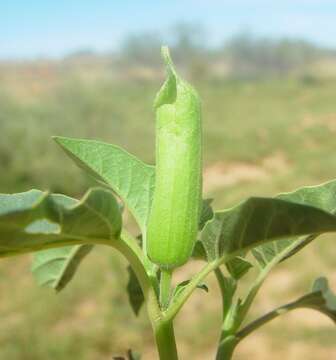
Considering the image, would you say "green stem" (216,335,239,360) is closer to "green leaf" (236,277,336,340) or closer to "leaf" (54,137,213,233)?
"green leaf" (236,277,336,340)

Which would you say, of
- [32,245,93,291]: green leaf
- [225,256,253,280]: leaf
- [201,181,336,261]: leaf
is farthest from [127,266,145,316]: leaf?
[201,181,336,261]: leaf

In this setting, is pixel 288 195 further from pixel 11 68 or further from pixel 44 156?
pixel 11 68

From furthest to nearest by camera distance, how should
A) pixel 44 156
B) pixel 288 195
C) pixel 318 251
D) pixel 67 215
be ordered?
pixel 44 156 → pixel 318 251 → pixel 288 195 → pixel 67 215

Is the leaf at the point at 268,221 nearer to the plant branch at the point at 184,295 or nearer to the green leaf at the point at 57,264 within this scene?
the plant branch at the point at 184,295

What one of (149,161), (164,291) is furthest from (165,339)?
(149,161)

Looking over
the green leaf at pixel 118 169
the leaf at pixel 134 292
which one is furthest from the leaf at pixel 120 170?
the leaf at pixel 134 292

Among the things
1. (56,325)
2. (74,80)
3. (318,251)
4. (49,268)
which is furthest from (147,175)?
(74,80)
